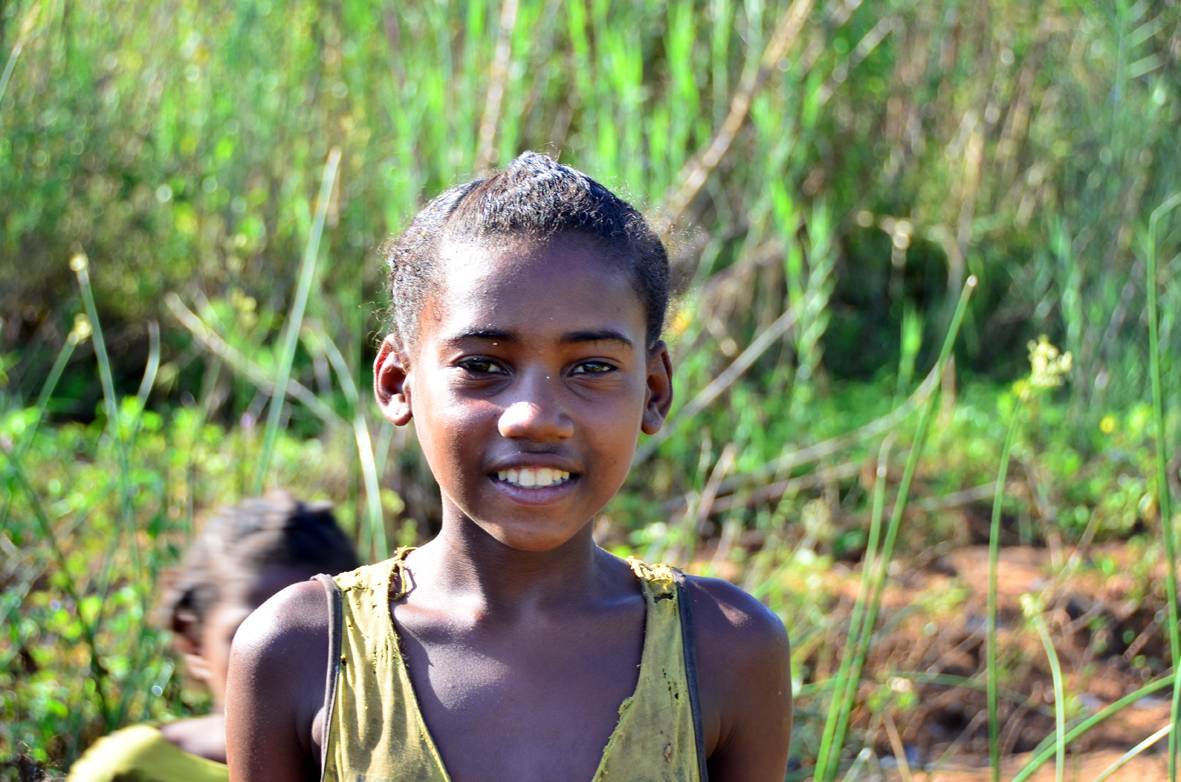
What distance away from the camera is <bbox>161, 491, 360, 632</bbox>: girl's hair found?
83.0 inches

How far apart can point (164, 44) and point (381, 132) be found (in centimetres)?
87

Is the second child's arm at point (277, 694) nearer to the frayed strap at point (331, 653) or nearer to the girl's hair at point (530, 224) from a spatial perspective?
the frayed strap at point (331, 653)

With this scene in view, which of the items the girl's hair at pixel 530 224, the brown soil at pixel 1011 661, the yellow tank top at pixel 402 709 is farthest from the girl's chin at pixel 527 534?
the brown soil at pixel 1011 661

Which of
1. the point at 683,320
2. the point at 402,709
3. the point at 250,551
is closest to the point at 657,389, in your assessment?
the point at 402,709

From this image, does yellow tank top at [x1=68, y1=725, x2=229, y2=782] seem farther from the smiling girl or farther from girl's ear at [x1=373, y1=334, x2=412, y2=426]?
girl's ear at [x1=373, y1=334, x2=412, y2=426]

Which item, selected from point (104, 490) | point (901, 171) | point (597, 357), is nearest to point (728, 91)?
point (901, 171)

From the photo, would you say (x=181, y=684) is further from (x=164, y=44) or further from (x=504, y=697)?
(x=164, y=44)

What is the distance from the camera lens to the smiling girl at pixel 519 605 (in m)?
1.48

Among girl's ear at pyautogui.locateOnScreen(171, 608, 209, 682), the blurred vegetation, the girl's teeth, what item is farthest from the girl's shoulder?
the blurred vegetation

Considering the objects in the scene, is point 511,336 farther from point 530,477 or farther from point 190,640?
point 190,640

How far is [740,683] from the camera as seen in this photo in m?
1.59

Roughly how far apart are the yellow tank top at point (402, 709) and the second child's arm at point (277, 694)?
0.03m

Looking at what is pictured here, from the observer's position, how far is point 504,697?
1507 mm

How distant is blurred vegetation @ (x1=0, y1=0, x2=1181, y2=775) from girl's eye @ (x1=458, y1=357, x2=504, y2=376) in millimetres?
1635
